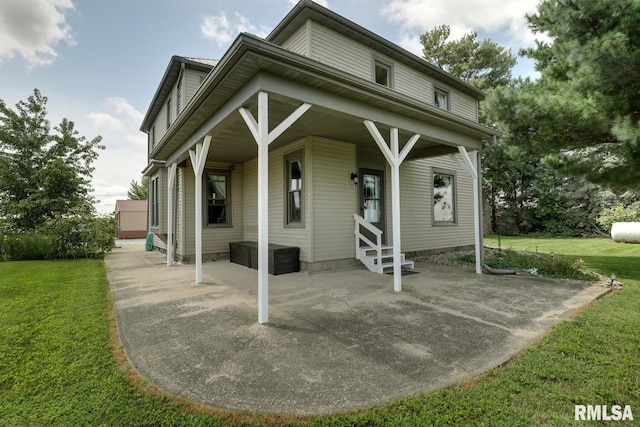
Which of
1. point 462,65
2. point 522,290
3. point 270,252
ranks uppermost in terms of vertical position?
point 462,65

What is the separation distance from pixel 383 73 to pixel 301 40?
104 inches

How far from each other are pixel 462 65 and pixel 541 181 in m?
8.26

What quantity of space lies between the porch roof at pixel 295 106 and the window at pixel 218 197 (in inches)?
54.4

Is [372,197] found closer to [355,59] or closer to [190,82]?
[355,59]

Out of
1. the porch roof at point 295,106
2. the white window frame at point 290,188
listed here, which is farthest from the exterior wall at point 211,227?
the white window frame at point 290,188

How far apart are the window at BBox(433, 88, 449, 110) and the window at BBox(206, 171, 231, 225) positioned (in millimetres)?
7040

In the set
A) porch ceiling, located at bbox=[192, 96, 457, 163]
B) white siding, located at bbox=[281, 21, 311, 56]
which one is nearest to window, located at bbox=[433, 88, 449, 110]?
porch ceiling, located at bbox=[192, 96, 457, 163]

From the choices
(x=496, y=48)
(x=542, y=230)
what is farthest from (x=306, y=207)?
(x=496, y=48)

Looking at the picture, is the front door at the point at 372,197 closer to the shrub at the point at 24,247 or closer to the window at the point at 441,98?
the window at the point at 441,98

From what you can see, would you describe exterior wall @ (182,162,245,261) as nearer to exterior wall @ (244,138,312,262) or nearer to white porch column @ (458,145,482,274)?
exterior wall @ (244,138,312,262)

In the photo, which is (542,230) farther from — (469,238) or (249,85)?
(249,85)

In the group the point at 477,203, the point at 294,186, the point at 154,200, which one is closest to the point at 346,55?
the point at 294,186

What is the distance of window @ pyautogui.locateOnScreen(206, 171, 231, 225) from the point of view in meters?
8.46

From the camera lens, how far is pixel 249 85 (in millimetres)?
3740
